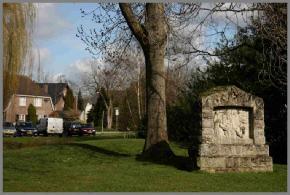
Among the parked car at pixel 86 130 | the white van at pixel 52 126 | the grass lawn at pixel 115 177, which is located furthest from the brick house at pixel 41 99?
the grass lawn at pixel 115 177

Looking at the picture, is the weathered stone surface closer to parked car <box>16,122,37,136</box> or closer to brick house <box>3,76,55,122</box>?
parked car <box>16,122,37,136</box>

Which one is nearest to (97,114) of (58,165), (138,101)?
(138,101)

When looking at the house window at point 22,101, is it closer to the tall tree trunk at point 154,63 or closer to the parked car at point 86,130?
the parked car at point 86,130

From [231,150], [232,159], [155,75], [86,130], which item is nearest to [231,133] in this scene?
[231,150]

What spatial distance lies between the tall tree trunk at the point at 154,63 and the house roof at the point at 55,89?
272 feet

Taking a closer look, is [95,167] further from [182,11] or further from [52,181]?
[182,11]

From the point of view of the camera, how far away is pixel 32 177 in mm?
13539

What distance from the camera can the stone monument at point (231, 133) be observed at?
1631cm

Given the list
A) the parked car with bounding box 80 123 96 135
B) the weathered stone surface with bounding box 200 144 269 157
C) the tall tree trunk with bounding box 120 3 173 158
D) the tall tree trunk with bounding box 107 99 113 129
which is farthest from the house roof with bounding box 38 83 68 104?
the weathered stone surface with bounding box 200 144 269 157

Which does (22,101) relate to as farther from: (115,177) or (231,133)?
(115,177)

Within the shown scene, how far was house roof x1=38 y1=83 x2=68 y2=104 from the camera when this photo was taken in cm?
10256

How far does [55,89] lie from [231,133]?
299 feet

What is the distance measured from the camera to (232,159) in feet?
53.6

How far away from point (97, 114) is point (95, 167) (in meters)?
70.3
